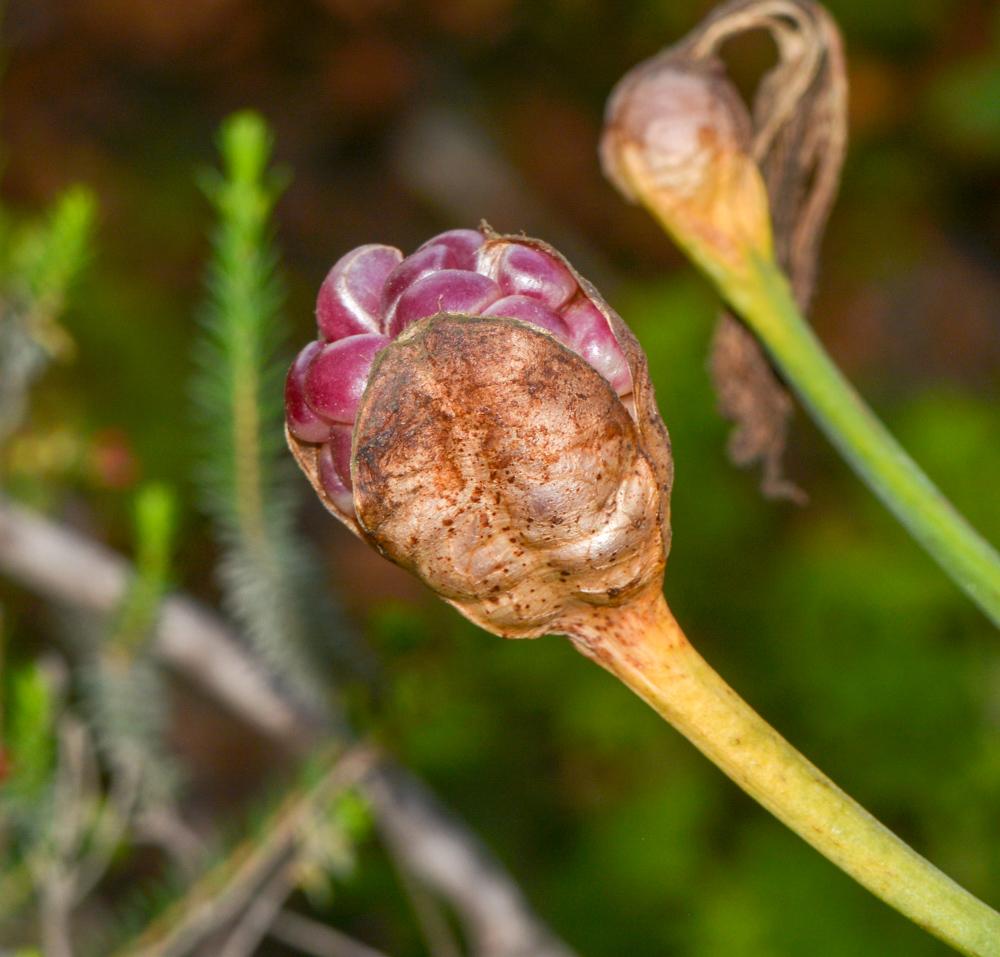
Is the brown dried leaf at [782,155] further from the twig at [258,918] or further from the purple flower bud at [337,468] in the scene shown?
the twig at [258,918]

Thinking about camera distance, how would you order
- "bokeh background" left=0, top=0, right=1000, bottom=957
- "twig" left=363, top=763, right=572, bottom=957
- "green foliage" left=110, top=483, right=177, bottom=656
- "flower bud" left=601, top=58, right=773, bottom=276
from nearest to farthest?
"flower bud" left=601, top=58, right=773, bottom=276 → "green foliage" left=110, top=483, right=177, bottom=656 → "twig" left=363, top=763, right=572, bottom=957 → "bokeh background" left=0, top=0, right=1000, bottom=957

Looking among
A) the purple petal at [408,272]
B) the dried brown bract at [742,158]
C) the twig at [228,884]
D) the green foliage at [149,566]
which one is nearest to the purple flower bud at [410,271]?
the purple petal at [408,272]

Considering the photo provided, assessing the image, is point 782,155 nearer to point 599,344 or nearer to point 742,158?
point 742,158

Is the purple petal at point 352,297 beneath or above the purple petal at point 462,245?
above

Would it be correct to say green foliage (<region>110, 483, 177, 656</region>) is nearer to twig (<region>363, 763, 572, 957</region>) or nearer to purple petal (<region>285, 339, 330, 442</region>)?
twig (<region>363, 763, 572, 957</region>)

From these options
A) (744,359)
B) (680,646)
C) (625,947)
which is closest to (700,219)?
(744,359)

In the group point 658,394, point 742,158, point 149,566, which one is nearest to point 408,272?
point 742,158

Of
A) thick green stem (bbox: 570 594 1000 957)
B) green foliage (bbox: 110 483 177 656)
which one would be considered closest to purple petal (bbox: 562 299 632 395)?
thick green stem (bbox: 570 594 1000 957)

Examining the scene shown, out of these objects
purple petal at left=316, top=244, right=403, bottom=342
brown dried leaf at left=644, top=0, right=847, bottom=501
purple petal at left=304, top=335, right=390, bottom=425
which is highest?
purple petal at left=316, top=244, right=403, bottom=342
